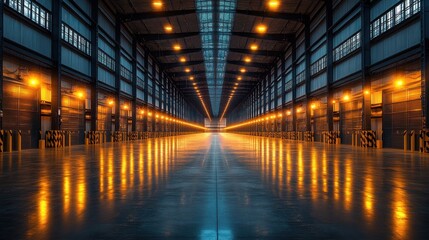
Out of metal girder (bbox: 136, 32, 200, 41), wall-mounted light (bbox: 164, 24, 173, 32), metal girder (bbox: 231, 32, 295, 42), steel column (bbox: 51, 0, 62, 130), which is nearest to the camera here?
steel column (bbox: 51, 0, 62, 130)

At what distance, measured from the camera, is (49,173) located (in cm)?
1031

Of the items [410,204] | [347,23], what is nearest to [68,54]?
[347,23]

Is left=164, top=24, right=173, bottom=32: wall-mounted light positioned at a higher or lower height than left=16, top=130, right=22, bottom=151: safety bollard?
higher

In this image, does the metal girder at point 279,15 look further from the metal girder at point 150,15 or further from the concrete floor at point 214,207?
the concrete floor at point 214,207

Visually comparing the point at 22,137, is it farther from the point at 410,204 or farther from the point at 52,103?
the point at 410,204

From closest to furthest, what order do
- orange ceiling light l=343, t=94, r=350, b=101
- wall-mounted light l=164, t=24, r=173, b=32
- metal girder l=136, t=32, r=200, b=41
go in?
orange ceiling light l=343, t=94, r=350, b=101 → wall-mounted light l=164, t=24, r=173, b=32 → metal girder l=136, t=32, r=200, b=41

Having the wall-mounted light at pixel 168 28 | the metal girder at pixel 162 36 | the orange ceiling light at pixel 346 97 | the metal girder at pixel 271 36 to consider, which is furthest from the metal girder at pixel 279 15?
the orange ceiling light at pixel 346 97

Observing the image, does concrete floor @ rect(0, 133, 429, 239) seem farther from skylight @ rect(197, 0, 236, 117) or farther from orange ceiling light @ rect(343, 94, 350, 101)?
skylight @ rect(197, 0, 236, 117)

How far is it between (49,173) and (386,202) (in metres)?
8.90

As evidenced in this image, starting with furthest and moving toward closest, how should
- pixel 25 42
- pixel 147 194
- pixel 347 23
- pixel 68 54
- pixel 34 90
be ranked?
pixel 347 23, pixel 68 54, pixel 34 90, pixel 25 42, pixel 147 194

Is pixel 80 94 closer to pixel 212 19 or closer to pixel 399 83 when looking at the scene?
pixel 212 19

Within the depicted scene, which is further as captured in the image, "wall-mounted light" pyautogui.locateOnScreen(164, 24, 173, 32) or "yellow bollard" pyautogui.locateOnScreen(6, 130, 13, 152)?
"wall-mounted light" pyautogui.locateOnScreen(164, 24, 173, 32)

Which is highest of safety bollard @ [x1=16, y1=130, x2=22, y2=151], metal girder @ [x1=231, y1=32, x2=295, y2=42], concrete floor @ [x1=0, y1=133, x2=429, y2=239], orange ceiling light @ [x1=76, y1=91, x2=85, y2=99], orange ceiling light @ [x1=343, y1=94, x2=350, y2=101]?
metal girder @ [x1=231, y1=32, x2=295, y2=42]

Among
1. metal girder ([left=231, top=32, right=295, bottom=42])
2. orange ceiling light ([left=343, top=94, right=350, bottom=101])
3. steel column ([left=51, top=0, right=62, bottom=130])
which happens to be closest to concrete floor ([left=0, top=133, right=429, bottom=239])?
steel column ([left=51, top=0, right=62, bottom=130])
